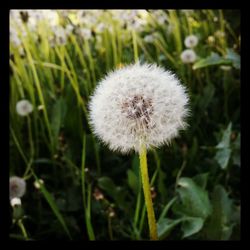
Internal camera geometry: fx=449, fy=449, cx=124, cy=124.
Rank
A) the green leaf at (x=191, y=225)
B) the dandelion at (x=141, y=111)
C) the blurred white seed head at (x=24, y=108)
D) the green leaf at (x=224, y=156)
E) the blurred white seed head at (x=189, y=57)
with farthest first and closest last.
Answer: the blurred white seed head at (x=189, y=57) → the blurred white seed head at (x=24, y=108) → the green leaf at (x=224, y=156) → the green leaf at (x=191, y=225) → the dandelion at (x=141, y=111)

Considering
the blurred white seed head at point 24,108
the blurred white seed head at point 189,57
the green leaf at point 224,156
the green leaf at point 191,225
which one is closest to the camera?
the green leaf at point 191,225

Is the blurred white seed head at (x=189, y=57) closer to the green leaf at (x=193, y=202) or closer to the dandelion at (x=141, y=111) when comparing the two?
the green leaf at (x=193, y=202)

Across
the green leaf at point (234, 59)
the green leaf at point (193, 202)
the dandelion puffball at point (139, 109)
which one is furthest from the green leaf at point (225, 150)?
the dandelion puffball at point (139, 109)

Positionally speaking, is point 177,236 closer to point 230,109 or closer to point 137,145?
point 137,145

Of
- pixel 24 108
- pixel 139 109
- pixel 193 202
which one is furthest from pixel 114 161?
pixel 139 109

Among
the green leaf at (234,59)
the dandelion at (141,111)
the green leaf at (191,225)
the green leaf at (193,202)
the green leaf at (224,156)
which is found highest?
the green leaf at (234,59)

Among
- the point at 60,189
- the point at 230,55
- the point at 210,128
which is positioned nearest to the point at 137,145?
the point at 230,55

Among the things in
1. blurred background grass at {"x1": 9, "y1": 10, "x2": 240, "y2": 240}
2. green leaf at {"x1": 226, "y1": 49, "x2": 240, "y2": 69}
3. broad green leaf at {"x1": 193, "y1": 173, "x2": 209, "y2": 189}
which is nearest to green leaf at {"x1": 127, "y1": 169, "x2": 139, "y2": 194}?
blurred background grass at {"x1": 9, "y1": 10, "x2": 240, "y2": 240}
